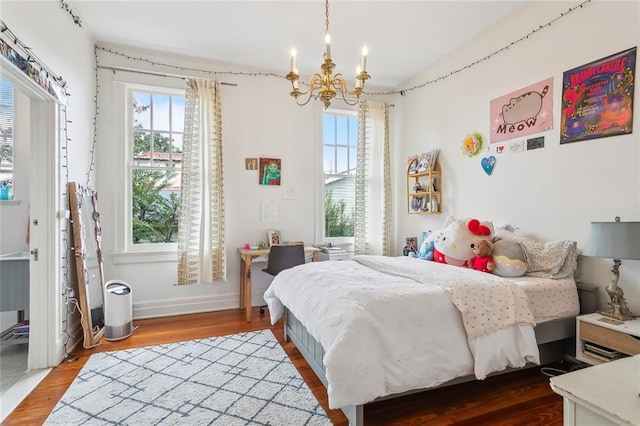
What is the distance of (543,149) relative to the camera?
2721 mm

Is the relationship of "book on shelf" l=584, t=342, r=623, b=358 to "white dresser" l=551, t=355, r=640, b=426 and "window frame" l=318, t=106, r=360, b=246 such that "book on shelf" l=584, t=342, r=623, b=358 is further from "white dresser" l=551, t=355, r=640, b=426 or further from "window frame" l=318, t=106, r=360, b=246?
"window frame" l=318, t=106, r=360, b=246

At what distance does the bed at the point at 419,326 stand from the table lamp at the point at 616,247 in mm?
237

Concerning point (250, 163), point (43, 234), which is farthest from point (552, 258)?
point (43, 234)

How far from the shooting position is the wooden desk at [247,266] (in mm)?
3451

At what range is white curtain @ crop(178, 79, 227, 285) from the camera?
3580mm

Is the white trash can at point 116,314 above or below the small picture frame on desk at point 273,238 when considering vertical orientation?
below

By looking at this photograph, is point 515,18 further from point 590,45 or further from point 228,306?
point 228,306

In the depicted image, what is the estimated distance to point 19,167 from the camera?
122 inches

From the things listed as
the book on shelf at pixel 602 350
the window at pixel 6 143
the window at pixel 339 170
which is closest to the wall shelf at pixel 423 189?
the window at pixel 339 170

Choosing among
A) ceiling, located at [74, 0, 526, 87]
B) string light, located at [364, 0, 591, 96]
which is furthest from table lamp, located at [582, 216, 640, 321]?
ceiling, located at [74, 0, 526, 87]

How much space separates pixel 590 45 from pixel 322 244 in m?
3.21

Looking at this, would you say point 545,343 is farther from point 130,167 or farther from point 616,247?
point 130,167

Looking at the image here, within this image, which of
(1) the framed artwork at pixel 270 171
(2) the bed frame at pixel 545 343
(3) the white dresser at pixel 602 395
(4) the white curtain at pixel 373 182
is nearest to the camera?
(3) the white dresser at pixel 602 395

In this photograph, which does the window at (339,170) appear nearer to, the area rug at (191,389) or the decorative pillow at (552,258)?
the area rug at (191,389)
